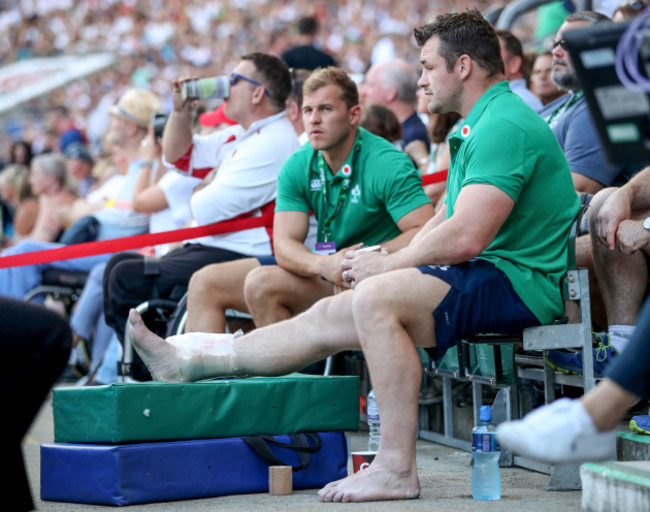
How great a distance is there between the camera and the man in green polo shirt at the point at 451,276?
133 inches

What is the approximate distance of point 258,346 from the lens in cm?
377

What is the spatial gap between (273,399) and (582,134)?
1857 millimetres

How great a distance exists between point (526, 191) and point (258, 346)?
1.09m

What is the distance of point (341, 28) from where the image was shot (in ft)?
64.6

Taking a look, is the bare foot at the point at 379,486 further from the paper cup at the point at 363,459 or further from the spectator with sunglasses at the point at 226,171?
the spectator with sunglasses at the point at 226,171

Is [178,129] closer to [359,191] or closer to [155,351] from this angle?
[359,191]

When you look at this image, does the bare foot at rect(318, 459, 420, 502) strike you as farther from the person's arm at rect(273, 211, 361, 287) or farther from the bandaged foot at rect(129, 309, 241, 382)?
the person's arm at rect(273, 211, 361, 287)

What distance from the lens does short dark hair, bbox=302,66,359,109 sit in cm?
491

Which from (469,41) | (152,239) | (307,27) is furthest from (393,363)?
(307,27)

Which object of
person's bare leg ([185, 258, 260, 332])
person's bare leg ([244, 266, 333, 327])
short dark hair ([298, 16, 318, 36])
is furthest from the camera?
short dark hair ([298, 16, 318, 36])

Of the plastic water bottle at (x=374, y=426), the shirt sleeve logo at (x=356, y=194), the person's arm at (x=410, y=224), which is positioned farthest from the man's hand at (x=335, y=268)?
the plastic water bottle at (x=374, y=426)

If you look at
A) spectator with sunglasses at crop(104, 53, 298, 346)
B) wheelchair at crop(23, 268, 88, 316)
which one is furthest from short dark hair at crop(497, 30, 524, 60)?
wheelchair at crop(23, 268, 88, 316)

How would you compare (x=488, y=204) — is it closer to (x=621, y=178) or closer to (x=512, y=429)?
(x=512, y=429)

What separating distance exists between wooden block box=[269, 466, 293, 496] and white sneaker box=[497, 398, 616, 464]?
1490mm
